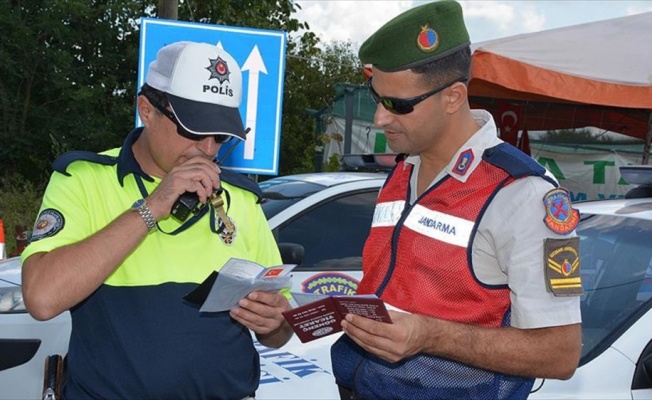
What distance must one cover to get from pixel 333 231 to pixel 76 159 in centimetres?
330

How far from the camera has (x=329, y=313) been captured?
80.3 inches

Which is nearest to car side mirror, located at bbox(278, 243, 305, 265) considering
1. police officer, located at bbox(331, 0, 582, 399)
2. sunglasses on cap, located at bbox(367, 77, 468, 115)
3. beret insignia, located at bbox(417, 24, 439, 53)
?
police officer, located at bbox(331, 0, 582, 399)

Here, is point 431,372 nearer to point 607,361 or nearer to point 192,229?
point 192,229

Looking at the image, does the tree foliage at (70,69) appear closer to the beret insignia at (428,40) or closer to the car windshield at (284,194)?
the car windshield at (284,194)

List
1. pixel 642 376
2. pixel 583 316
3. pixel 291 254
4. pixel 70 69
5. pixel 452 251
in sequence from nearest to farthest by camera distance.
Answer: pixel 452 251
pixel 642 376
pixel 583 316
pixel 291 254
pixel 70 69

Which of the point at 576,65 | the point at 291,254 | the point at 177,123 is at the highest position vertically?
the point at 576,65

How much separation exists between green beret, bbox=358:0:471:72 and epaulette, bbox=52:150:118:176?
2.59 feet

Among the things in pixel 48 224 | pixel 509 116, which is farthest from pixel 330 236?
pixel 509 116

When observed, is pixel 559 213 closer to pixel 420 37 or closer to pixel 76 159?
pixel 420 37

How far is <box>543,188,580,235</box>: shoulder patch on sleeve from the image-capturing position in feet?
6.59

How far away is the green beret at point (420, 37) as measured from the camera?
7.32 ft

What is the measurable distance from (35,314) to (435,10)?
4.28 feet

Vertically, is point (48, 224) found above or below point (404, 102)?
below

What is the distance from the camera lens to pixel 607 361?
120 inches
